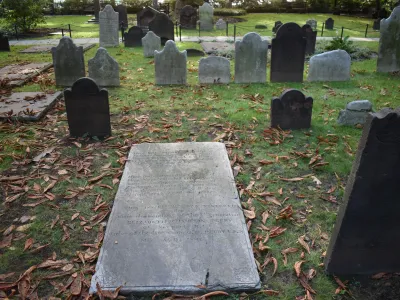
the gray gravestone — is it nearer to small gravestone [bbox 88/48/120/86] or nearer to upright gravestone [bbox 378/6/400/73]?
small gravestone [bbox 88/48/120/86]

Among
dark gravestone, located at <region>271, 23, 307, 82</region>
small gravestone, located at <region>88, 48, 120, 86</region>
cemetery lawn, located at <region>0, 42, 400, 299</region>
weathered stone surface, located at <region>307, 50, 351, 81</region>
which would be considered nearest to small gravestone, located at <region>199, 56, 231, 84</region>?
cemetery lawn, located at <region>0, 42, 400, 299</region>

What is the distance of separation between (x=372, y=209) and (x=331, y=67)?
287 inches

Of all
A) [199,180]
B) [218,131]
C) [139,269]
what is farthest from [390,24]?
[139,269]

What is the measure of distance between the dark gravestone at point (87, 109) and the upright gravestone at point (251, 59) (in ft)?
14.6

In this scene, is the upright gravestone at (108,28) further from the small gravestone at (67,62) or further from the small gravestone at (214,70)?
the small gravestone at (214,70)

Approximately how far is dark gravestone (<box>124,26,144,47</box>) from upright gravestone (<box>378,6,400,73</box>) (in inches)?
362

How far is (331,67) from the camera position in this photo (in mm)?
9508

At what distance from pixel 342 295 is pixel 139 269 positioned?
5.66ft

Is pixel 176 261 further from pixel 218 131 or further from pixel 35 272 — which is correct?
pixel 218 131

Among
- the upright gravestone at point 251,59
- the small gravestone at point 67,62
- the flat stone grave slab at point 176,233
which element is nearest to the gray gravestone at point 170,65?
the upright gravestone at point 251,59

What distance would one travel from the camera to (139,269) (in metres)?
3.24

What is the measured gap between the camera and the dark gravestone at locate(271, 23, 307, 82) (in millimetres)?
8995

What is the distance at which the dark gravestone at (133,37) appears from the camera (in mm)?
15266

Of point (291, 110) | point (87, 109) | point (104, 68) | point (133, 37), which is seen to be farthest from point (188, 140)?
point (133, 37)
